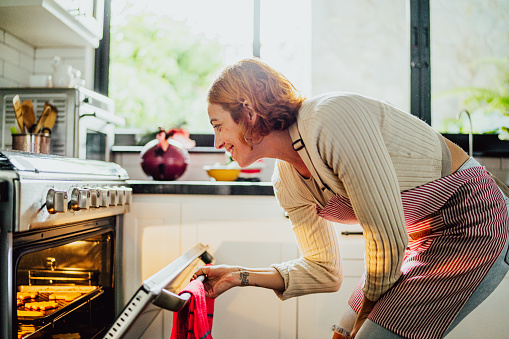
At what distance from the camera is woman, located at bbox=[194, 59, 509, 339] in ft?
2.84

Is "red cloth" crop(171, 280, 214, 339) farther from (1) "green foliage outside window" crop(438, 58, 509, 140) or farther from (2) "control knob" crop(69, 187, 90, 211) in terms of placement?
(1) "green foliage outside window" crop(438, 58, 509, 140)

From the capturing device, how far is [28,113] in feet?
5.57

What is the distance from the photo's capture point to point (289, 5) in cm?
259

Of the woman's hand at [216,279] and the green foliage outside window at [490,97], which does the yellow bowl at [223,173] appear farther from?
the green foliage outside window at [490,97]

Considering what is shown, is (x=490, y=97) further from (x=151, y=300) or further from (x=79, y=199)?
(x=151, y=300)

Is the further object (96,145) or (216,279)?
(96,145)

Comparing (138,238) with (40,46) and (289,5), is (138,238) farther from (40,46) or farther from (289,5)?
(289,5)

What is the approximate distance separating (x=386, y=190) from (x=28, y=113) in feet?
4.70

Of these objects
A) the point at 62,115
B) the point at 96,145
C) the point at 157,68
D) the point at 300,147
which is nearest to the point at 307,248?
the point at 300,147

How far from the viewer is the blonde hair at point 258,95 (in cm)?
103

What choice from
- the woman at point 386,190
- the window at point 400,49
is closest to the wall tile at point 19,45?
the window at point 400,49

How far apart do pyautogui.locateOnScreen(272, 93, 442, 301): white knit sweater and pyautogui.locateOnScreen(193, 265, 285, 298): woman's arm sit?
29 centimetres

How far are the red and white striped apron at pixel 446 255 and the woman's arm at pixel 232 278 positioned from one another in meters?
0.30

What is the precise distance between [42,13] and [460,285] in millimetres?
1718
